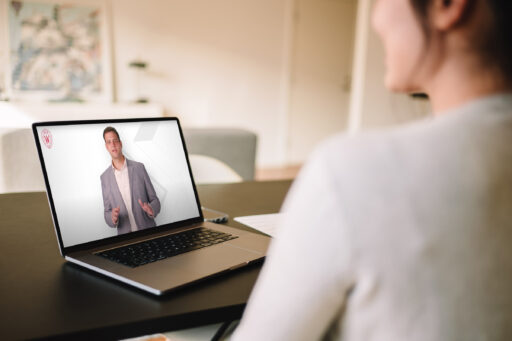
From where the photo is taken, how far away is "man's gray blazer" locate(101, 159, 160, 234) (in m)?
0.85

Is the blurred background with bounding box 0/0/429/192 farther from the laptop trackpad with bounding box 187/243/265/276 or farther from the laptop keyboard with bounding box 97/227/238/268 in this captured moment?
the laptop trackpad with bounding box 187/243/265/276

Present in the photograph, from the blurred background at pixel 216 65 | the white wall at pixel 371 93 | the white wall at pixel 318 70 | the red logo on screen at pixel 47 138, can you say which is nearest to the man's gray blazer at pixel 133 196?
the red logo on screen at pixel 47 138

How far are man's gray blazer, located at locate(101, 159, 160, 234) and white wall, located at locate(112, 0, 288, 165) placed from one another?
4299mm

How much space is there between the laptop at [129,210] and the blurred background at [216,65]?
3124 mm

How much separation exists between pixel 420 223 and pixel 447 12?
205mm

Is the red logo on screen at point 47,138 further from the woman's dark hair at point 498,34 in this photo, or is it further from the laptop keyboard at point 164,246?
the woman's dark hair at point 498,34

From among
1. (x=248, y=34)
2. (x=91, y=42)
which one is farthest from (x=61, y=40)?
(x=248, y=34)

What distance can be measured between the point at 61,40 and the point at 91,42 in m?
0.30

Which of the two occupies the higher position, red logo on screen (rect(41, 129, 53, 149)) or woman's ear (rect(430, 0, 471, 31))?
woman's ear (rect(430, 0, 471, 31))

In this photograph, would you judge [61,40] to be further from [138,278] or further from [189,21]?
[138,278]

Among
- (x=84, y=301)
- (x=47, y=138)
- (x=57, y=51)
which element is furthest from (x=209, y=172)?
(x=57, y=51)

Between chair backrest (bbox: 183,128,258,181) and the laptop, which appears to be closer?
the laptop

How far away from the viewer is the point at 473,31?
408 mm

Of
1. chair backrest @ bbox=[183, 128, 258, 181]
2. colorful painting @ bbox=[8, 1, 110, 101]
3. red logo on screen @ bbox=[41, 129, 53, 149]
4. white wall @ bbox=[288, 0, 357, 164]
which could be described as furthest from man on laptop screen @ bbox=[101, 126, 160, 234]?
white wall @ bbox=[288, 0, 357, 164]
